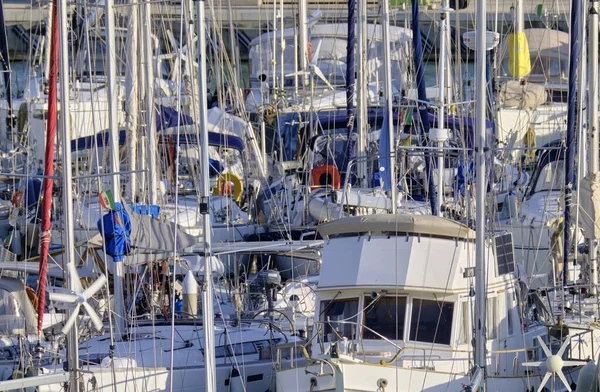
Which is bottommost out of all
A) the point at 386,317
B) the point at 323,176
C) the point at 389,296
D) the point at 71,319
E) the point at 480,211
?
the point at 386,317

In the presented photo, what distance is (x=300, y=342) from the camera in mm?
18391

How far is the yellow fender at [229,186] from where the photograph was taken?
2865cm

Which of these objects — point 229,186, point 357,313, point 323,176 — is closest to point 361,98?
point 323,176

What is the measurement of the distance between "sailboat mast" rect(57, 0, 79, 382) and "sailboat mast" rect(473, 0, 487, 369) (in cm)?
437

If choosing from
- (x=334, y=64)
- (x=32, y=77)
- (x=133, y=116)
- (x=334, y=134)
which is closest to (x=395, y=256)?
(x=133, y=116)

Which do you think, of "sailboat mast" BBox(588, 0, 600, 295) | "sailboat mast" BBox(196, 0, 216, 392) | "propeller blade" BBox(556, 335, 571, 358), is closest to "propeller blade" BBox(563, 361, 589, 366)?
"propeller blade" BBox(556, 335, 571, 358)

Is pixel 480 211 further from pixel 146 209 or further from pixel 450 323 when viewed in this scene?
pixel 146 209

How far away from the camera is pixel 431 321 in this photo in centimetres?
1706

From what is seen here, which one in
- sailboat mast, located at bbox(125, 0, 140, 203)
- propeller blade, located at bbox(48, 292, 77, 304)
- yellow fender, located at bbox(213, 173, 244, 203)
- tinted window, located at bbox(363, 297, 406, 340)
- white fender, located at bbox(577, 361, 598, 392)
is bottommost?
white fender, located at bbox(577, 361, 598, 392)

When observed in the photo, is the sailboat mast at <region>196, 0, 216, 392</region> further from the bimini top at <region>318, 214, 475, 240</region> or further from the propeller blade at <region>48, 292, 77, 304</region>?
the bimini top at <region>318, 214, 475, 240</region>

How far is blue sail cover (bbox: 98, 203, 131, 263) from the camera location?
18141 millimetres

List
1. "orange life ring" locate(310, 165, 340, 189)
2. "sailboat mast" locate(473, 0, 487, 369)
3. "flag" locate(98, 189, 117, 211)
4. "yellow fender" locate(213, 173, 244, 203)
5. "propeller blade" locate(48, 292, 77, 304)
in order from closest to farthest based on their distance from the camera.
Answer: "propeller blade" locate(48, 292, 77, 304) → "sailboat mast" locate(473, 0, 487, 369) → "flag" locate(98, 189, 117, 211) → "orange life ring" locate(310, 165, 340, 189) → "yellow fender" locate(213, 173, 244, 203)

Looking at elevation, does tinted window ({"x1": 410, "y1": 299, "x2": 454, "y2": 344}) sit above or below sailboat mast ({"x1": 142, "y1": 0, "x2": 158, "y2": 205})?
below

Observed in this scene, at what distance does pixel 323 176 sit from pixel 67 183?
13.5 metres
